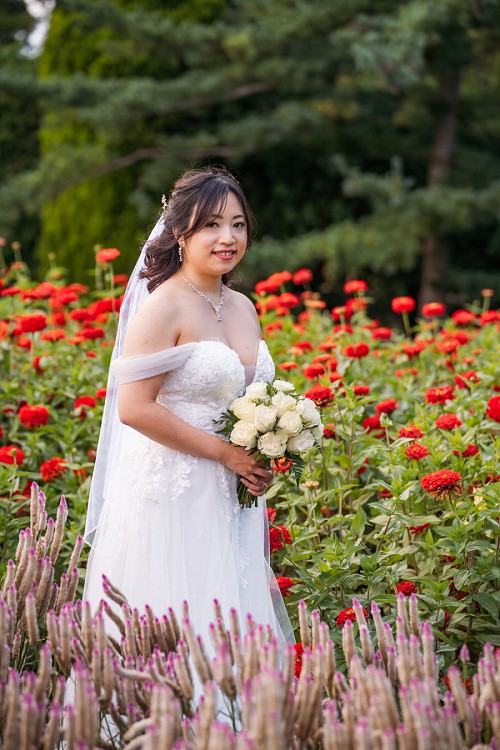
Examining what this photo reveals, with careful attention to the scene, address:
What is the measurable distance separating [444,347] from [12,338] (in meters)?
2.14

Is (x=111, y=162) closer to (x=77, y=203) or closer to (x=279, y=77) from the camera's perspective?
(x=77, y=203)

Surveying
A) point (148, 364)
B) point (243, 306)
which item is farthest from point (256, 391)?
point (243, 306)

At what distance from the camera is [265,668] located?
71.8 inches

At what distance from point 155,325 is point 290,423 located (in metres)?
0.48

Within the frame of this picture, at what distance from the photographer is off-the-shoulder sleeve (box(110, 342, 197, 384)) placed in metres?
2.68

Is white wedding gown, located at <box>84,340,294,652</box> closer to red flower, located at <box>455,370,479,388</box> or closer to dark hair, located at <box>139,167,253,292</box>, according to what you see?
dark hair, located at <box>139,167,253,292</box>

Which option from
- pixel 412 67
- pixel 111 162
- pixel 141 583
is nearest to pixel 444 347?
pixel 141 583

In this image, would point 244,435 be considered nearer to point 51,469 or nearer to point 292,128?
point 51,469

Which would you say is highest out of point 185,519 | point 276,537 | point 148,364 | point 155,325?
point 155,325

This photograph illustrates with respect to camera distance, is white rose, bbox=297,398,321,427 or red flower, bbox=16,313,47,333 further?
red flower, bbox=16,313,47,333

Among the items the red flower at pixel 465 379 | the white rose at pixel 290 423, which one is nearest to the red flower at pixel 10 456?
the white rose at pixel 290 423

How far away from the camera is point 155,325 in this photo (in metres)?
2.74

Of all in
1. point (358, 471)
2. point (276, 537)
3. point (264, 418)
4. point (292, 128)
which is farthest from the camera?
point (292, 128)

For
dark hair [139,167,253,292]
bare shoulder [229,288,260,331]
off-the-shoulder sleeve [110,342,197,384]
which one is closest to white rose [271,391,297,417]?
off-the-shoulder sleeve [110,342,197,384]
